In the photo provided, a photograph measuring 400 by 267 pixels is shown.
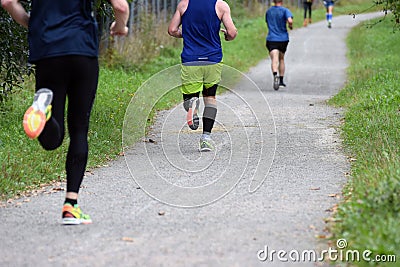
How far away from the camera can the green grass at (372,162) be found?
17.0 ft

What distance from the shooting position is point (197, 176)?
8016 millimetres

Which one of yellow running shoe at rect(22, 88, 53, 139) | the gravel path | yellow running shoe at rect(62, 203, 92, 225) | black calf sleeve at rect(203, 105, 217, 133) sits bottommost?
the gravel path

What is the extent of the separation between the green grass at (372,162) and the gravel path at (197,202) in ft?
0.75

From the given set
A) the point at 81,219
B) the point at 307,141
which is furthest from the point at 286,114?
the point at 81,219

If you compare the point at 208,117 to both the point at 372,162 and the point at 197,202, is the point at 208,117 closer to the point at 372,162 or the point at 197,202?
the point at 372,162

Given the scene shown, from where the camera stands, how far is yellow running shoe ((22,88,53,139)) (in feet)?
18.5

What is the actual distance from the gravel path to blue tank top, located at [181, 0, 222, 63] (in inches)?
19.7

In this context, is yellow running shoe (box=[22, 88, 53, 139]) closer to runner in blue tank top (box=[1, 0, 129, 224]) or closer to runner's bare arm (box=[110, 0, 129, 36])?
runner in blue tank top (box=[1, 0, 129, 224])

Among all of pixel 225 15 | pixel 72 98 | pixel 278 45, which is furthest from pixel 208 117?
pixel 278 45

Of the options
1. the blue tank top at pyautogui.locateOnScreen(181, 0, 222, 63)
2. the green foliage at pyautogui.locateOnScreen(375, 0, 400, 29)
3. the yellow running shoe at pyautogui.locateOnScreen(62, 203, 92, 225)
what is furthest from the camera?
the green foliage at pyautogui.locateOnScreen(375, 0, 400, 29)

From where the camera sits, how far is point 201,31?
938cm

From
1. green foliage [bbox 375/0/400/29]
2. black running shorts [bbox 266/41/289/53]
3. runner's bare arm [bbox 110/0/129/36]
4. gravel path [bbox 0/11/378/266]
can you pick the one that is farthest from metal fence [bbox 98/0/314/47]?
runner's bare arm [bbox 110/0/129/36]

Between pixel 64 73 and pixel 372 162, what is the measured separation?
11.2 feet

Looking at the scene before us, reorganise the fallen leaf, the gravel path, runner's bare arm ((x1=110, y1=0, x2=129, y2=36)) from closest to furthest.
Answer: the gravel path → the fallen leaf → runner's bare arm ((x1=110, y1=0, x2=129, y2=36))
